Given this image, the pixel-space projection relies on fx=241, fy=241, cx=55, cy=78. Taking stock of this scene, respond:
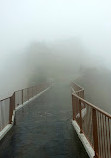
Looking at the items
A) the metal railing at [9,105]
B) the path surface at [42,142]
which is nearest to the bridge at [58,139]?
the path surface at [42,142]

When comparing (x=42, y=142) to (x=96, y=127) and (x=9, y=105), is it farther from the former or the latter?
(x=9, y=105)

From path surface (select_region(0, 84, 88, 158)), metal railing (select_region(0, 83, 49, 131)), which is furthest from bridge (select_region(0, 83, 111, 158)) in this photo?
metal railing (select_region(0, 83, 49, 131))

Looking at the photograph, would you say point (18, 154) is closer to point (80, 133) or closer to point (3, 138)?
point (3, 138)

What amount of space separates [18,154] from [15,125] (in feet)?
16.7

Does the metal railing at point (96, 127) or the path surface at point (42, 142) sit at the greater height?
the metal railing at point (96, 127)

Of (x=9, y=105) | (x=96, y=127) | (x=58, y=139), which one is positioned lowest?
(x=58, y=139)

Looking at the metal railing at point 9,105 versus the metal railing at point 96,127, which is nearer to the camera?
the metal railing at point 96,127

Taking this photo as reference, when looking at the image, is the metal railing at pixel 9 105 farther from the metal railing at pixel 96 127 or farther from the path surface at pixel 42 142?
the metal railing at pixel 96 127

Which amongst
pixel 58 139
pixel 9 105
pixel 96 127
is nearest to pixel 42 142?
pixel 58 139

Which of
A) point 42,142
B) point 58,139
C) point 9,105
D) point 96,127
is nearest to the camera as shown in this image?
point 96,127

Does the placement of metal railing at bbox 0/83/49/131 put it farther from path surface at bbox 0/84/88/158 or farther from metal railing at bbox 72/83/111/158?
metal railing at bbox 72/83/111/158

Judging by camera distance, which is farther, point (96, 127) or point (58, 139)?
point (58, 139)

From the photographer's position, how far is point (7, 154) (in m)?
7.38

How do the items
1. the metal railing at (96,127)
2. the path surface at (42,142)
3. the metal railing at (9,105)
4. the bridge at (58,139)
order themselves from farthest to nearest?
the metal railing at (9,105), the path surface at (42,142), the bridge at (58,139), the metal railing at (96,127)
